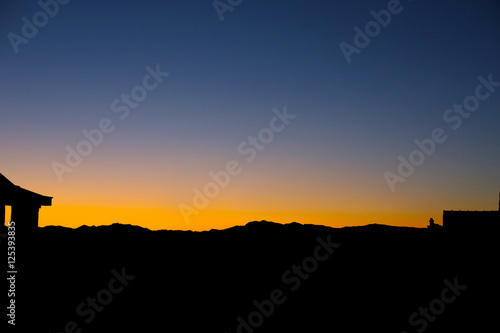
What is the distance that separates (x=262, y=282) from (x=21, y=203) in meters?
7.16

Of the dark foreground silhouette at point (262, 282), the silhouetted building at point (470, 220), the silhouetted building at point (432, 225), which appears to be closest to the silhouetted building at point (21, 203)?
the dark foreground silhouette at point (262, 282)

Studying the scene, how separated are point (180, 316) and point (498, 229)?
35.2 ft

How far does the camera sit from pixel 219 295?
40.9 feet

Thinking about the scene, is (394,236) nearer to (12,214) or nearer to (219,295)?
(219,295)

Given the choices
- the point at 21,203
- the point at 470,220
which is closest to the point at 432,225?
the point at 470,220

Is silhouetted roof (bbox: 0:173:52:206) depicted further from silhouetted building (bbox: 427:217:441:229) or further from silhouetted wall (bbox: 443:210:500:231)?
silhouetted wall (bbox: 443:210:500:231)

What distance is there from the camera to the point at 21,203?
1263 cm

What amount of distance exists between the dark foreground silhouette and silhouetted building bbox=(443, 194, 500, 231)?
313 cm

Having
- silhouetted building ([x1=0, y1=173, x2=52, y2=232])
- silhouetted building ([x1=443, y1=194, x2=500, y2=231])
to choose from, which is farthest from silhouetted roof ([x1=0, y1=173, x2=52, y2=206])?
silhouetted building ([x1=443, y1=194, x2=500, y2=231])

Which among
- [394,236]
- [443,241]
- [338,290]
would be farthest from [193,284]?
[443,241]

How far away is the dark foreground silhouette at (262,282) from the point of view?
11375mm

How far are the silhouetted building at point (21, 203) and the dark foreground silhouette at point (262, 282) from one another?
63 cm

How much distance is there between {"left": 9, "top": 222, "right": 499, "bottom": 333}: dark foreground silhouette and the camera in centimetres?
1138

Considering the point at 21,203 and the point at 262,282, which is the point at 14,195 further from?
the point at 262,282
